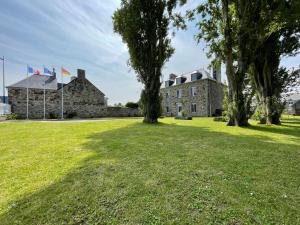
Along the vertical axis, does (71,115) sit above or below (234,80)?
below

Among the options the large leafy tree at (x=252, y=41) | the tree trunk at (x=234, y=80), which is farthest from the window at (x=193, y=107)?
the tree trunk at (x=234, y=80)

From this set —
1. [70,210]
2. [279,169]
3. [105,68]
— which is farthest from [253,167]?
[105,68]

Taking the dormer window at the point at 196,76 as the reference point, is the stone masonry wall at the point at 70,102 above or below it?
below

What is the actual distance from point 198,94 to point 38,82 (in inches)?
921

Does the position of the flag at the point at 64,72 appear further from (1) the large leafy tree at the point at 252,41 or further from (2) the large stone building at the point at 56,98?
(1) the large leafy tree at the point at 252,41

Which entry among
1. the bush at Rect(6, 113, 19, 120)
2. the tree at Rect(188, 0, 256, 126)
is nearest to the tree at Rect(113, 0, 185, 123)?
the tree at Rect(188, 0, 256, 126)

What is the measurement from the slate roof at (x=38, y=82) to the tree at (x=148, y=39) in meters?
14.8

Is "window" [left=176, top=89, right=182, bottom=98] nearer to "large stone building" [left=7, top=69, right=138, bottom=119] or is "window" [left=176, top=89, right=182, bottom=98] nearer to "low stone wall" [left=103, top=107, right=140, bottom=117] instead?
"low stone wall" [left=103, top=107, right=140, bottom=117]

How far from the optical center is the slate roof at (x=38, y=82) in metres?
19.8

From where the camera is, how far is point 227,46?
1006cm

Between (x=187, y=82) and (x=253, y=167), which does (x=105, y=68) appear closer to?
(x=187, y=82)

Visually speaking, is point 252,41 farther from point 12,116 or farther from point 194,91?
point 12,116

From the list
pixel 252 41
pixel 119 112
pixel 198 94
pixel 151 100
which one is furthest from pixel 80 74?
pixel 252 41

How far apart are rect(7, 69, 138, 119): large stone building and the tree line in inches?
543
